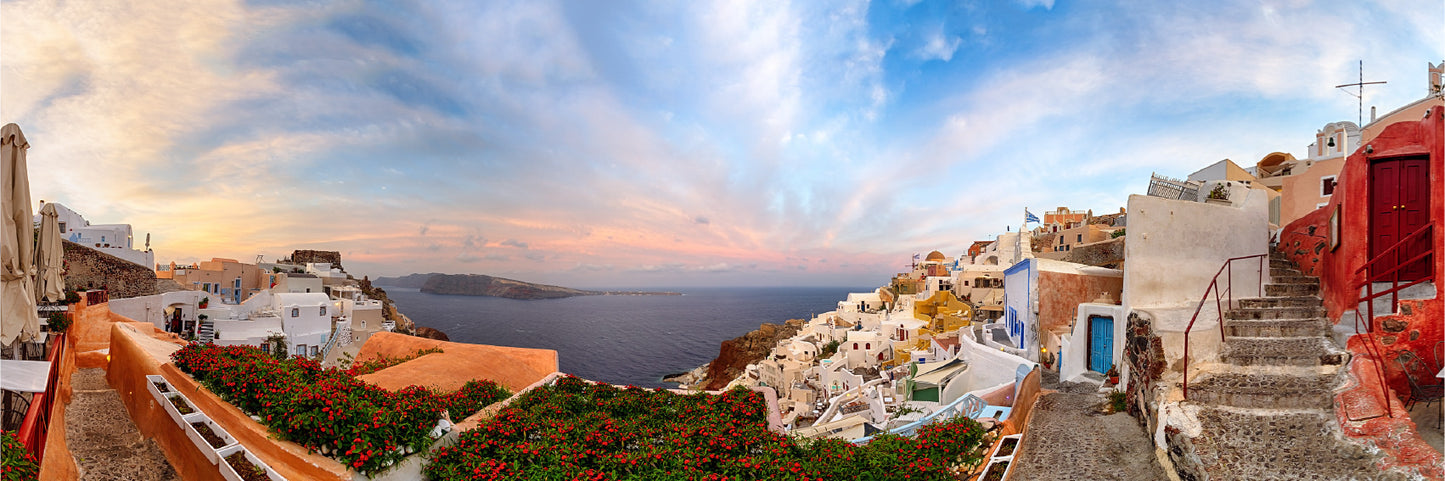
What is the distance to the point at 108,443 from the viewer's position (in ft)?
24.2

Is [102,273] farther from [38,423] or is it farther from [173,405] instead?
[38,423]

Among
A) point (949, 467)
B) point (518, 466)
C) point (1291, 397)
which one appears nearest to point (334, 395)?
point (518, 466)

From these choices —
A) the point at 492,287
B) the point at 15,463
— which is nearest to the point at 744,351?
the point at 15,463

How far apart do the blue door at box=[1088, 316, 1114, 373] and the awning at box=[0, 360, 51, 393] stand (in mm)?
14393

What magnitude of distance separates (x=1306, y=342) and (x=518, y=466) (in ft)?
31.0

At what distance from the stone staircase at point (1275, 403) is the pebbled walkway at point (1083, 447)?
710mm

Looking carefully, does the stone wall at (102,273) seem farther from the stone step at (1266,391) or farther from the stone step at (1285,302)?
the stone step at (1285,302)

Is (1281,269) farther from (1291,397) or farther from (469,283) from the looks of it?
(469,283)

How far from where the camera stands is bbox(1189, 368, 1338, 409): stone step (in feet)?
18.7

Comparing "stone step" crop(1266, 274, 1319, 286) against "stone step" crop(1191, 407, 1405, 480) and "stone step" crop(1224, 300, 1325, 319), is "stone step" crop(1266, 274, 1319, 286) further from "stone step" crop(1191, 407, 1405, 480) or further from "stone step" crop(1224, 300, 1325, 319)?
"stone step" crop(1191, 407, 1405, 480)

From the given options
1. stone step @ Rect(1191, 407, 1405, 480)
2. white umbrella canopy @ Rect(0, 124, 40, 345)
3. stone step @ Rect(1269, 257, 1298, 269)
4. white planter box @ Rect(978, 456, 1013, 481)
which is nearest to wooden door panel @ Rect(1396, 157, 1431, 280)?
stone step @ Rect(1191, 407, 1405, 480)

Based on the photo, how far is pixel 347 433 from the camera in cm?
628

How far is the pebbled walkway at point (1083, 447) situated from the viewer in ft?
19.8

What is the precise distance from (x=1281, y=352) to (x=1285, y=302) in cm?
173
